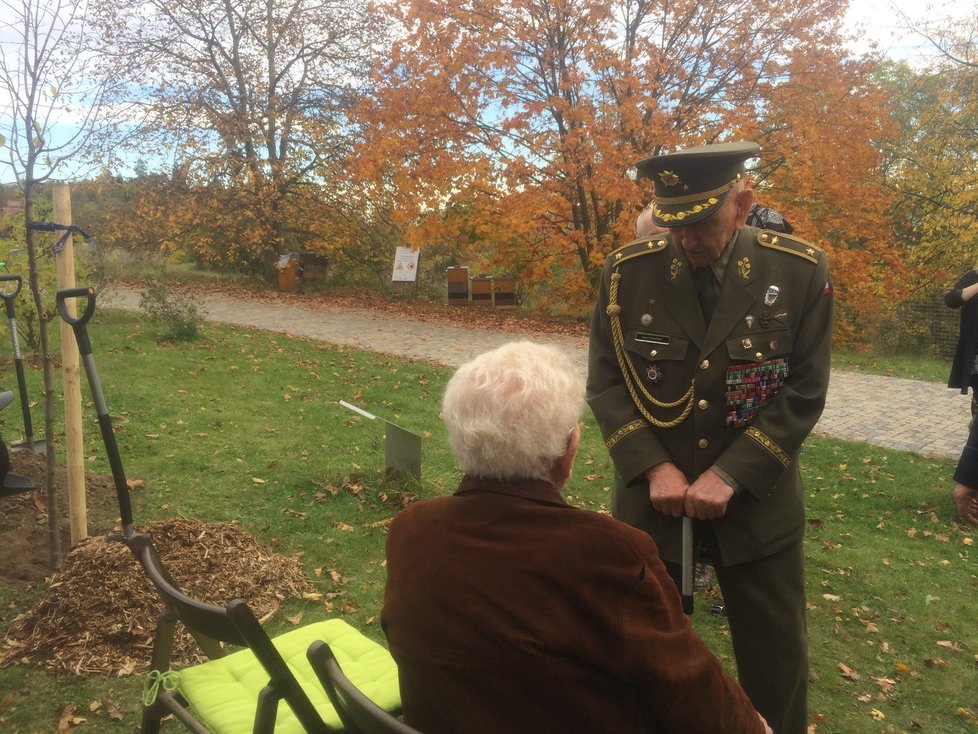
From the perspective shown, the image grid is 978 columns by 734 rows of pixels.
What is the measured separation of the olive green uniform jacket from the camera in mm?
2219

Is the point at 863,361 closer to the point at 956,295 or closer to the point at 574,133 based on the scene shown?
the point at 574,133

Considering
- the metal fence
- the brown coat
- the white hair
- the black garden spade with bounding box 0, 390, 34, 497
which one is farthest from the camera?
the metal fence

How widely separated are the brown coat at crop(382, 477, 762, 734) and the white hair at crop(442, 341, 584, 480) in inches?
3.6

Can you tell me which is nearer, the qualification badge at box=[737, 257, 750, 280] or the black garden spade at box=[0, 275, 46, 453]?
the qualification badge at box=[737, 257, 750, 280]

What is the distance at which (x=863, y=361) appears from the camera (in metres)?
13.6

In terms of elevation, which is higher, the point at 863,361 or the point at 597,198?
the point at 597,198

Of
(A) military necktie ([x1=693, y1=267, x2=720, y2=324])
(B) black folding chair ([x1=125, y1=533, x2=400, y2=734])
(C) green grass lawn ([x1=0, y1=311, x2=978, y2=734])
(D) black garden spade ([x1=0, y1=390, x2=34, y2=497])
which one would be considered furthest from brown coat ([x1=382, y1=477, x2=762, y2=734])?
(D) black garden spade ([x1=0, y1=390, x2=34, y2=497])

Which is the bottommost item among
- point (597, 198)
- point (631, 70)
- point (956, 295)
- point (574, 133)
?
point (956, 295)

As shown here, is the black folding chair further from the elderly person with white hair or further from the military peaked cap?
the military peaked cap

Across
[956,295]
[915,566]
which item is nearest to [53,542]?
[915,566]

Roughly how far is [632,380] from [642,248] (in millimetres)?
426

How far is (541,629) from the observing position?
1.37 metres

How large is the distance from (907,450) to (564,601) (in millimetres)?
7050

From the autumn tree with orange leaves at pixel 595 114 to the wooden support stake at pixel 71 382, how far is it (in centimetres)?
1070
